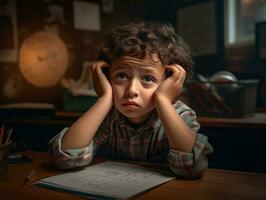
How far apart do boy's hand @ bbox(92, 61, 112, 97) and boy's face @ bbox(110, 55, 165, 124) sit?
0.04 m

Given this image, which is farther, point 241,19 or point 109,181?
point 241,19

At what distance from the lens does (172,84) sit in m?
1.10

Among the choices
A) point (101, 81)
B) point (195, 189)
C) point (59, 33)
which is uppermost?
point (59, 33)

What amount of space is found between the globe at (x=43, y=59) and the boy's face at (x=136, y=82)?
1198mm

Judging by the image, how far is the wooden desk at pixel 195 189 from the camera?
2.62 ft

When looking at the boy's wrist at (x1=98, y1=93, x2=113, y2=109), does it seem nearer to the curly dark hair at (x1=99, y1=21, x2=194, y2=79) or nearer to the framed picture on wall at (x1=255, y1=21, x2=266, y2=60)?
the curly dark hair at (x1=99, y1=21, x2=194, y2=79)

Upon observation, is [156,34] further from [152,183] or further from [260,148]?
[260,148]

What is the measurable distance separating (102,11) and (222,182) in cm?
172

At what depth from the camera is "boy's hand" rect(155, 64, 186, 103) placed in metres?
1.09

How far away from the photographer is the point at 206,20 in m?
2.15

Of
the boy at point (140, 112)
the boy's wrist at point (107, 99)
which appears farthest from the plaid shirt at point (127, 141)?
the boy's wrist at point (107, 99)

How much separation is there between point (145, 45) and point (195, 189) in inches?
17.6

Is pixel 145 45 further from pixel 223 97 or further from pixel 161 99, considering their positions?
pixel 223 97

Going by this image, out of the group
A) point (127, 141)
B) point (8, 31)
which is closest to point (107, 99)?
point (127, 141)
